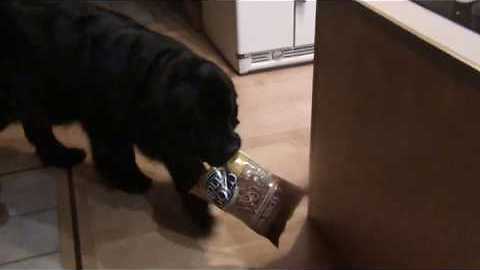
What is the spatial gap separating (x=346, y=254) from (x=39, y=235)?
0.70m

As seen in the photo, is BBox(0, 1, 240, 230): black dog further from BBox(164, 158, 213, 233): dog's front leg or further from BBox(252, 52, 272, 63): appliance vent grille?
BBox(252, 52, 272, 63): appliance vent grille

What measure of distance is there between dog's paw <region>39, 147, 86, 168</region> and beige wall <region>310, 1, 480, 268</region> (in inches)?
26.9

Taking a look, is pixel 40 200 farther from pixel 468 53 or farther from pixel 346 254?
pixel 468 53

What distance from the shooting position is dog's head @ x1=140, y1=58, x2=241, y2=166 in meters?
1.05

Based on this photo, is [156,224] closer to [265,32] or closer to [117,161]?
[117,161]

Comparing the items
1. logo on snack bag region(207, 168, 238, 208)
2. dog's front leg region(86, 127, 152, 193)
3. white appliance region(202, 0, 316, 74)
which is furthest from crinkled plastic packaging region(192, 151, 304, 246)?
white appliance region(202, 0, 316, 74)

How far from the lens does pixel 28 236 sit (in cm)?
130

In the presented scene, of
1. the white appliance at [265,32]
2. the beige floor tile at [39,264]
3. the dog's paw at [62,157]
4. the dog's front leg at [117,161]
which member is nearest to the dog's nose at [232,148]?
the dog's front leg at [117,161]

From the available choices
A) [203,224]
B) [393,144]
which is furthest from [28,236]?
[393,144]

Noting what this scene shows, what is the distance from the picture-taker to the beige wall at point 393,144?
2.54 feet

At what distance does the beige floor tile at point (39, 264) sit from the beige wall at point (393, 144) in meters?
0.60

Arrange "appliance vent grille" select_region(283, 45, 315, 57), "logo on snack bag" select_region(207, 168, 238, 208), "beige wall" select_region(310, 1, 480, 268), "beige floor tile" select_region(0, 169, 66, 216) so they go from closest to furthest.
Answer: "beige wall" select_region(310, 1, 480, 268)
"logo on snack bag" select_region(207, 168, 238, 208)
"beige floor tile" select_region(0, 169, 66, 216)
"appliance vent grille" select_region(283, 45, 315, 57)

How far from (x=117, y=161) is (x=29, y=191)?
263mm

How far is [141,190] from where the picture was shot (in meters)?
1.41
